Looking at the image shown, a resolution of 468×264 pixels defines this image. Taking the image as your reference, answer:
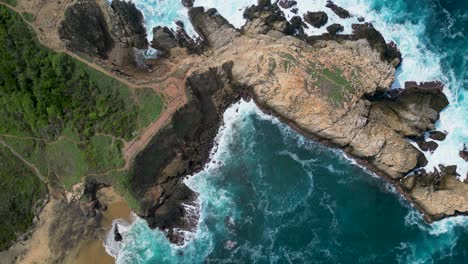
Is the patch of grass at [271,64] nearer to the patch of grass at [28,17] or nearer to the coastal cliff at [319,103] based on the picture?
the coastal cliff at [319,103]

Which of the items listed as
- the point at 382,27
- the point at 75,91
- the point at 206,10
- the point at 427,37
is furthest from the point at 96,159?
the point at 427,37

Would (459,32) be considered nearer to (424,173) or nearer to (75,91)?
(424,173)

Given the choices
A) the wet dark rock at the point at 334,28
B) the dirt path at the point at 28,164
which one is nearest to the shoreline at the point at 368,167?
the wet dark rock at the point at 334,28

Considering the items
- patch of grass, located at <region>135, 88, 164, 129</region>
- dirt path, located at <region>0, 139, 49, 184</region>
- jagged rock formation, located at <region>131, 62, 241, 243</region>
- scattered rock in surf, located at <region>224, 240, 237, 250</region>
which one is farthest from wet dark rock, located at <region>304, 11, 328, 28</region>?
dirt path, located at <region>0, 139, 49, 184</region>

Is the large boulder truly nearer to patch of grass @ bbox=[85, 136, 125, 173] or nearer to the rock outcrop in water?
the rock outcrop in water

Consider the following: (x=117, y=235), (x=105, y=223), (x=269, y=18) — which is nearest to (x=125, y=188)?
(x=105, y=223)

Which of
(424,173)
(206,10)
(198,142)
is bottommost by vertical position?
(198,142)

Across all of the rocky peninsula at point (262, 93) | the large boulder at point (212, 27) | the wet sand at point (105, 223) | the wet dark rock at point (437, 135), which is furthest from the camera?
the wet dark rock at point (437, 135)
